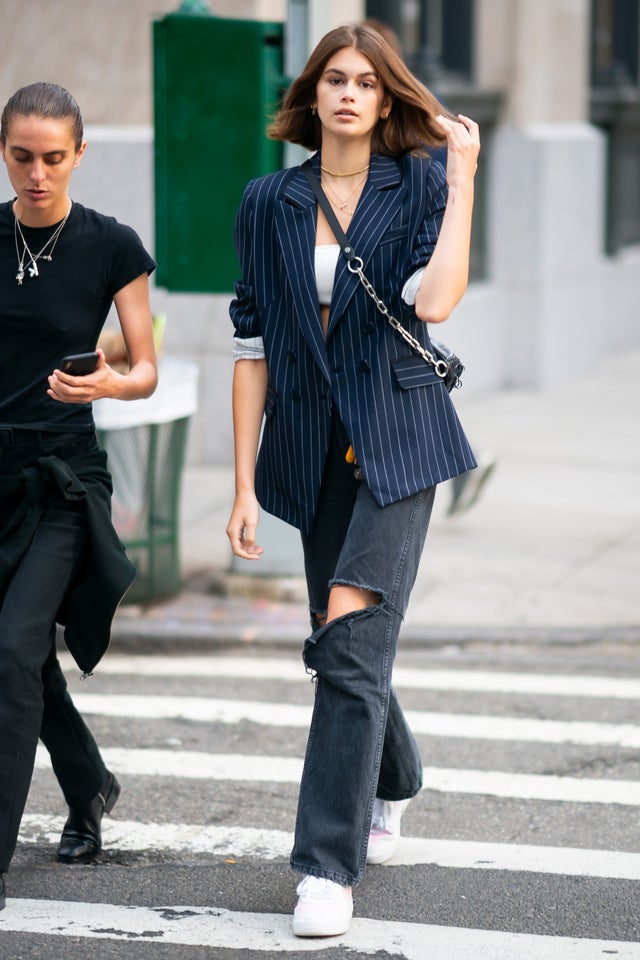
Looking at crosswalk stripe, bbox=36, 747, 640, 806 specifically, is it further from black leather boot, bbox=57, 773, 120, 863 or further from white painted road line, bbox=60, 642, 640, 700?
white painted road line, bbox=60, 642, 640, 700

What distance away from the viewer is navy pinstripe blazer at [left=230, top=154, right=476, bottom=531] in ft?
12.7

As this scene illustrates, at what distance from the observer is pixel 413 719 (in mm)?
6004

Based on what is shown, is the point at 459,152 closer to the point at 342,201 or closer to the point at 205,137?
the point at 342,201

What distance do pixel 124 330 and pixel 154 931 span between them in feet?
4.70

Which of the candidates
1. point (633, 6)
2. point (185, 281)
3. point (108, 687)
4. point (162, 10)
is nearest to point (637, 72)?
point (633, 6)

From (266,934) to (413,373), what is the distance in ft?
4.40

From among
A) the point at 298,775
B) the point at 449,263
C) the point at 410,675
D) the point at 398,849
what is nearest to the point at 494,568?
the point at 410,675

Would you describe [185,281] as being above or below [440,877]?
above

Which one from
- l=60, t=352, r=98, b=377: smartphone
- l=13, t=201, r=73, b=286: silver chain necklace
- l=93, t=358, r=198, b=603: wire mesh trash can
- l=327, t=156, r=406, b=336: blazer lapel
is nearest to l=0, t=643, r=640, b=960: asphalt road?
l=93, t=358, r=198, b=603: wire mesh trash can

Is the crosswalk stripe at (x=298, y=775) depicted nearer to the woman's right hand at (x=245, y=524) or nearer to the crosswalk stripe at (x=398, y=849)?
the crosswalk stripe at (x=398, y=849)

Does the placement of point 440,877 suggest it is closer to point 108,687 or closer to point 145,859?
point 145,859

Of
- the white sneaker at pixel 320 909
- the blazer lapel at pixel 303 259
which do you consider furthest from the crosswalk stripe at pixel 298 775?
the blazer lapel at pixel 303 259

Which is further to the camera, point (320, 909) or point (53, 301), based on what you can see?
point (53, 301)

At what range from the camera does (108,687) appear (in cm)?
641
